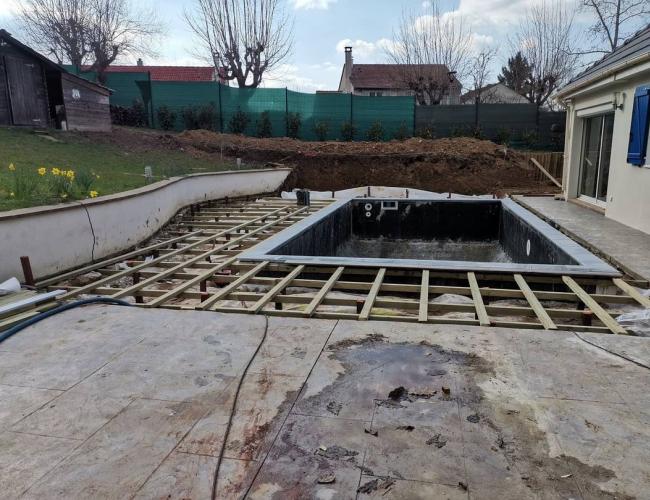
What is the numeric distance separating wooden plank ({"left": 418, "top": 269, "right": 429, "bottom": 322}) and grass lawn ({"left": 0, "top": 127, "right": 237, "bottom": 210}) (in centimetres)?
401

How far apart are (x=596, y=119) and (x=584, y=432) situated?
29.2 feet

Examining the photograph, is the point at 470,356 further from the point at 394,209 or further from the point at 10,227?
the point at 394,209

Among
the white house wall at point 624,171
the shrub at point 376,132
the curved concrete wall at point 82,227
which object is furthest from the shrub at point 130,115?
the white house wall at point 624,171

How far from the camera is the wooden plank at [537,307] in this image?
3316 mm

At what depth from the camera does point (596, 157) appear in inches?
355

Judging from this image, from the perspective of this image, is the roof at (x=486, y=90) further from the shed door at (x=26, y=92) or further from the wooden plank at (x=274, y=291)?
the wooden plank at (x=274, y=291)

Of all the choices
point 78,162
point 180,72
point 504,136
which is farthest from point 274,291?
point 180,72

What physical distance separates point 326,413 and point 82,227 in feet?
13.7

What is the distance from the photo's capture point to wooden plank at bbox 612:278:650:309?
12.1 ft

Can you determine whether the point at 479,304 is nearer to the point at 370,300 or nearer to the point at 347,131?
the point at 370,300

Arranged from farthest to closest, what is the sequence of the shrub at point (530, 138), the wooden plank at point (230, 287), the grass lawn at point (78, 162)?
the shrub at point (530, 138), the grass lawn at point (78, 162), the wooden plank at point (230, 287)

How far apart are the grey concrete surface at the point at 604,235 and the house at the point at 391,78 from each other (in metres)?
18.3

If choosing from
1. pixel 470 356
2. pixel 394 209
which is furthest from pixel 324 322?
pixel 394 209

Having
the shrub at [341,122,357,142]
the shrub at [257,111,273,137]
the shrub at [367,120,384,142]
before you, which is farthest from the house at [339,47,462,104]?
the shrub at [257,111,273,137]
